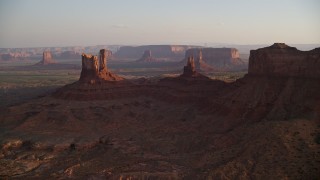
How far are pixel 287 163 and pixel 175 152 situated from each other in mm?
16336

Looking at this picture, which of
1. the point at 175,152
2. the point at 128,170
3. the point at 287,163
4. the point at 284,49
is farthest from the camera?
the point at 284,49

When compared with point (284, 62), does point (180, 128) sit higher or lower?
lower

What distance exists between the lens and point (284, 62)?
59.2 m

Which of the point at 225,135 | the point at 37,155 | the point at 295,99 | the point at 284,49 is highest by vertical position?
the point at 284,49

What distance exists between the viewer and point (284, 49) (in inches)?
2420

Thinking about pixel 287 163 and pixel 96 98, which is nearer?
pixel 287 163

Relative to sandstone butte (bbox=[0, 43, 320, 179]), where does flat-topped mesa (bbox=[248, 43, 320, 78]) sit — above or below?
above

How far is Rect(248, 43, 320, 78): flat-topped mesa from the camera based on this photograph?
55.8 meters

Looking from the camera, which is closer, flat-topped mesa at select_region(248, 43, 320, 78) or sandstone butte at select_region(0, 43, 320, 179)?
sandstone butte at select_region(0, 43, 320, 179)

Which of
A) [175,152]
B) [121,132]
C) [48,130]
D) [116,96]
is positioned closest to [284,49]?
[175,152]

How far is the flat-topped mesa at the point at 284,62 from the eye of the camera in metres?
55.8

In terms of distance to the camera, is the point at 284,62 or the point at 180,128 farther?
the point at 180,128

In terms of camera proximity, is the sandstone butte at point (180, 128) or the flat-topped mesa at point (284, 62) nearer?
the sandstone butte at point (180, 128)

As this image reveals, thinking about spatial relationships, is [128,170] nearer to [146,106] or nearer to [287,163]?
[287,163]
